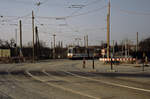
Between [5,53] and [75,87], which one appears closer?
[75,87]

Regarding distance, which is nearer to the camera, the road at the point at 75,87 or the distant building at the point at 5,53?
the road at the point at 75,87

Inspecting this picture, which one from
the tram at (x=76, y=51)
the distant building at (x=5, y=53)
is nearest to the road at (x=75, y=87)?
the tram at (x=76, y=51)

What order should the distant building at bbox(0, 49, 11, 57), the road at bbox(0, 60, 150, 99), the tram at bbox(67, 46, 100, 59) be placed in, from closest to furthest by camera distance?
the road at bbox(0, 60, 150, 99)
the tram at bbox(67, 46, 100, 59)
the distant building at bbox(0, 49, 11, 57)

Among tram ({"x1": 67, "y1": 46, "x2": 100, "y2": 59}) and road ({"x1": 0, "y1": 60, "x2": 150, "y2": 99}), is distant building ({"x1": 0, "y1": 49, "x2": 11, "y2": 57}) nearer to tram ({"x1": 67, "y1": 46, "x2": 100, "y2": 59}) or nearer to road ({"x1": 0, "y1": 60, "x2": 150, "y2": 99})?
tram ({"x1": 67, "y1": 46, "x2": 100, "y2": 59})

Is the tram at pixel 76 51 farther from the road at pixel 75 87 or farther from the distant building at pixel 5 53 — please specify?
the road at pixel 75 87

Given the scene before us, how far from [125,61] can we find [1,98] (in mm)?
27053

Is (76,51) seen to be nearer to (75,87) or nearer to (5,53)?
(5,53)

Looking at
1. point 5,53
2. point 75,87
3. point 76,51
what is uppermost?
point 76,51

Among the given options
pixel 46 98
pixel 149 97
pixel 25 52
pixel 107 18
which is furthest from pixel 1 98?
pixel 25 52

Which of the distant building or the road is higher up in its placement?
the distant building

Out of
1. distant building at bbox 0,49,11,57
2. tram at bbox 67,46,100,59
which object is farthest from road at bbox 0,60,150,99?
distant building at bbox 0,49,11,57

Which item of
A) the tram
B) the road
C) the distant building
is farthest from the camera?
the distant building

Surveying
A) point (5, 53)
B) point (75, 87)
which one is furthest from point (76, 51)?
point (75, 87)

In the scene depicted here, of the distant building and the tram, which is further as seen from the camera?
the distant building
